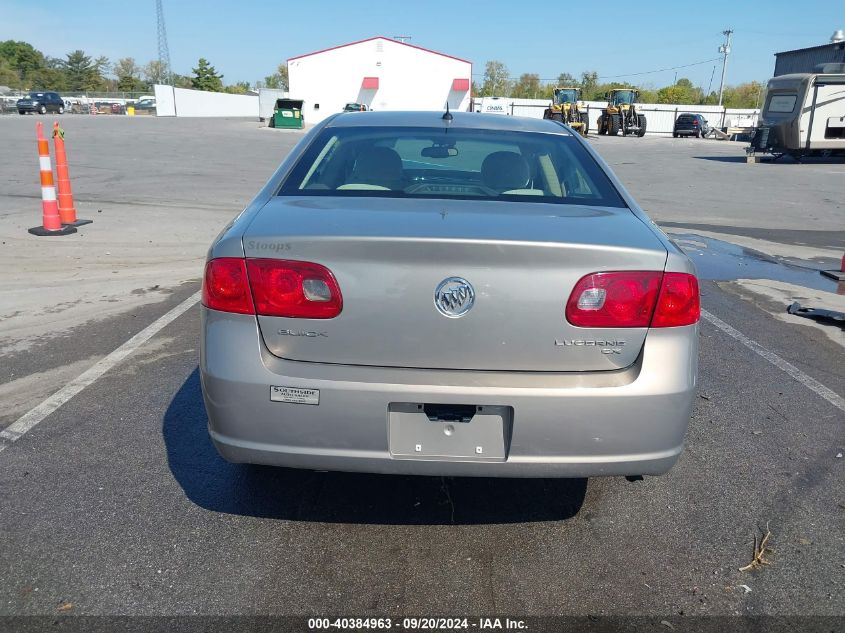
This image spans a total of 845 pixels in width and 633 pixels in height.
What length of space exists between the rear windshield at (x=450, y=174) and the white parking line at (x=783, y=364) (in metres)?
2.22

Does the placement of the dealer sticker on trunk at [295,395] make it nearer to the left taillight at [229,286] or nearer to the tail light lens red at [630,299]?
the left taillight at [229,286]

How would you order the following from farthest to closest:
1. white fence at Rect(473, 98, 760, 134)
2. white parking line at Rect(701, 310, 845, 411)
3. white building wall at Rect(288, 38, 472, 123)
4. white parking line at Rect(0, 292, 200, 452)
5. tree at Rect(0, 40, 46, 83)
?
tree at Rect(0, 40, 46, 83), white fence at Rect(473, 98, 760, 134), white building wall at Rect(288, 38, 472, 123), white parking line at Rect(701, 310, 845, 411), white parking line at Rect(0, 292, 200, 452)

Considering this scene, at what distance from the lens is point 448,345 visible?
2.51 m

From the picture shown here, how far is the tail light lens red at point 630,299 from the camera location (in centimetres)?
252

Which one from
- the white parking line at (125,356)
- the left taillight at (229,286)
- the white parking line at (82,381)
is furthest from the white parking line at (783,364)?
the white parking line at (82,381)

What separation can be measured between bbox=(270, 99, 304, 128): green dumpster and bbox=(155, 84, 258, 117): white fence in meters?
27.4

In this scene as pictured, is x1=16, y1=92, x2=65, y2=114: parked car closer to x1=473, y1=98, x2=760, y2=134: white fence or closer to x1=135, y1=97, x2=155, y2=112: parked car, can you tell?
x1=135, y1=97, x2=155, y2=112: parked car

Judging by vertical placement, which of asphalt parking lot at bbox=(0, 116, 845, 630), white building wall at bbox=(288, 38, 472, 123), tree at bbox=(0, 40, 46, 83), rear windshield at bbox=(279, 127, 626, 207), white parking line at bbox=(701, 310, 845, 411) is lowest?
white parking line at bbox=(701, 310, 845, 411)

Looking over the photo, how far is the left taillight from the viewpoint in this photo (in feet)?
8.49

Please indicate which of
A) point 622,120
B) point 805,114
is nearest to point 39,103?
point 622,120

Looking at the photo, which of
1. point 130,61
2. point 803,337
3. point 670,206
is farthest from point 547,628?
point 130,61

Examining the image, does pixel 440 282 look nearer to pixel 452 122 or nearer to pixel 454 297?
pixel 454 297

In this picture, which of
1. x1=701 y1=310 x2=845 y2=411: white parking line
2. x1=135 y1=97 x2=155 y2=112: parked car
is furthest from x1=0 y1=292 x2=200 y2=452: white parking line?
x1=135 y1=97 x2=155 y2=112: parked car

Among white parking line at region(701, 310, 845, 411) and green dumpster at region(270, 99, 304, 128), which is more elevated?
green dumpster at region(270, 99, 304, 128)
